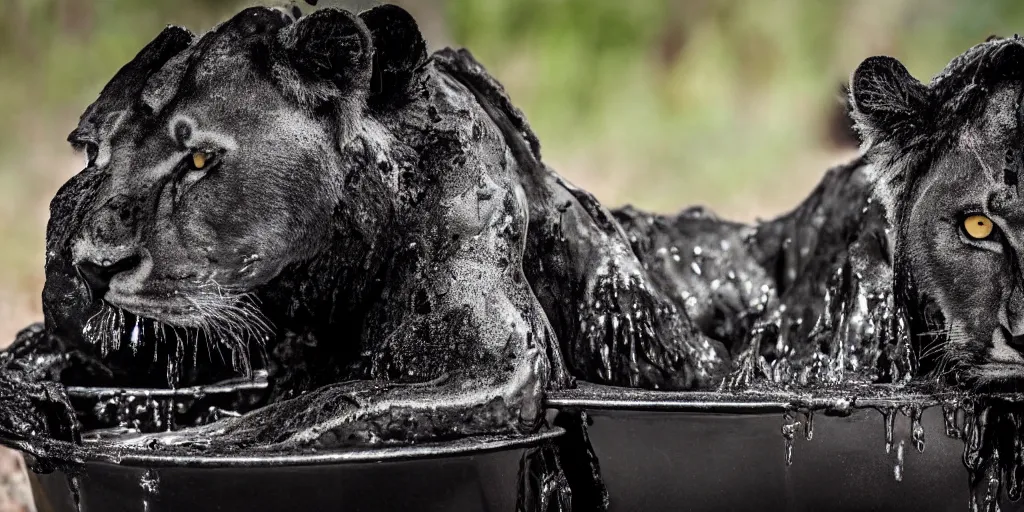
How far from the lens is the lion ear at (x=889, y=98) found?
1.13m

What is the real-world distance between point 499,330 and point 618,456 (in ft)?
0.59

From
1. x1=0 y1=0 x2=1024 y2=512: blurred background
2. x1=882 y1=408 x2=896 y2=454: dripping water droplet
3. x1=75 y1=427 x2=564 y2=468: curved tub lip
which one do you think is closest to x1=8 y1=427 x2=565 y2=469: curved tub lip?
x1=75 y1=427 x2=564 y2=468: curved tub lip

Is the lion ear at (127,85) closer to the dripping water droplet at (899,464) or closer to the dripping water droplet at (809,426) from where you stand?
the dripping water droplet at (809,426)

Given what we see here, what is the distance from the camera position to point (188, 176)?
1.08 meters

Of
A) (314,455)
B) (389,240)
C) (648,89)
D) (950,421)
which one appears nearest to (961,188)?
(950,421)

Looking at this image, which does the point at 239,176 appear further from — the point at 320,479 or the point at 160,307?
the point at 320,479

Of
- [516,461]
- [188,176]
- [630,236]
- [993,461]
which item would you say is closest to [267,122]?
[188,176]

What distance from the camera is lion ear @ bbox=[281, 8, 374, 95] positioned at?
3.45ft

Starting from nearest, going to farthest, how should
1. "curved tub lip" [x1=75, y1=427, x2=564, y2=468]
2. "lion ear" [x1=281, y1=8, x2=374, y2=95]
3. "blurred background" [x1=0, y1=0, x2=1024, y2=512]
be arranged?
"curved tub lip" [x1=75, y1=427, x2=564, y2=468] → "lion ear" [x1=281, y1=8, x2=374, y2=95] → "blurred background" [x1=0, y1=0, x2=1024, y2=512]

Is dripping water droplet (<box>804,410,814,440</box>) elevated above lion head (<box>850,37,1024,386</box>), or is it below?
below

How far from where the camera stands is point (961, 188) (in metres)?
1.12

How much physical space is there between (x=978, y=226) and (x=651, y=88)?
1023 millimetres

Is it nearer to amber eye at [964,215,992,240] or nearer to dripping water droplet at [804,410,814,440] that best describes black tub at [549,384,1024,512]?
dripping water droplet at [804,410,814,440]

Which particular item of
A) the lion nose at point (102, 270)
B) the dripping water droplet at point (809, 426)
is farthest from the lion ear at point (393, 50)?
the dripping water droplet at point (809, 426)
